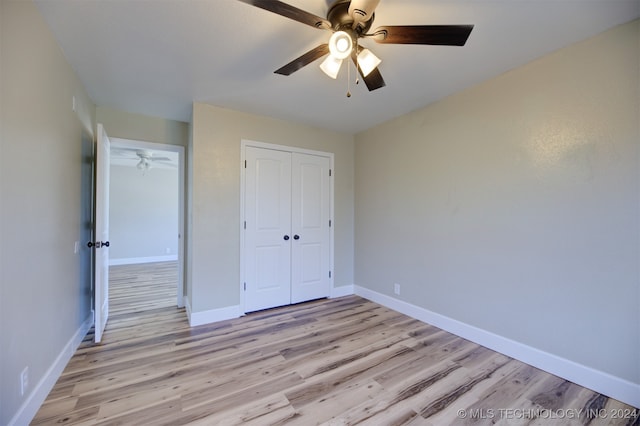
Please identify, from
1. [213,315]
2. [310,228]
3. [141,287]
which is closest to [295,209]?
[310,228]

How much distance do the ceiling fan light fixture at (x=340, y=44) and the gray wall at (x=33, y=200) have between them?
1663 millimetres

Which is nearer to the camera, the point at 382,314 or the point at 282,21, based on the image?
the point at 282,21

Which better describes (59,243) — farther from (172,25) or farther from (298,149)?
(298,149)

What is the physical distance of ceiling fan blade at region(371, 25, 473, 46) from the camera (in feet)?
4.51

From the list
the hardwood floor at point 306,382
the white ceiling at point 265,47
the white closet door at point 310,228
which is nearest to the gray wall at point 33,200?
the white ceiling at point 265,47

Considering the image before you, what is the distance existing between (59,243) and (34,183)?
0.63 metres

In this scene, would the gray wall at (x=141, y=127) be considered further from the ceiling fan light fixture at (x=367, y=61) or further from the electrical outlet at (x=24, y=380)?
the ceiling fan light fixture at (x=367, y=61)

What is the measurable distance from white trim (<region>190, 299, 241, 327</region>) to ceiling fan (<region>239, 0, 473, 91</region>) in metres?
2.77

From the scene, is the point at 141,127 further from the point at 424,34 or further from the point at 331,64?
the point at 424,34

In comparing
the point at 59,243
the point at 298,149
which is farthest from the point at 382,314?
the point at 59,243

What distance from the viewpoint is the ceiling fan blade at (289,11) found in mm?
1247

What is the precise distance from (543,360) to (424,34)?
102 inches

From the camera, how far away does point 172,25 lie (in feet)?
5.85

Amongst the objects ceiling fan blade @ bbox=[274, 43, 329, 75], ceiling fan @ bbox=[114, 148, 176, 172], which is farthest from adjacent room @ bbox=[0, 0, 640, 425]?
ceiling fan @ bbox=[114, 148, 176, 172]
